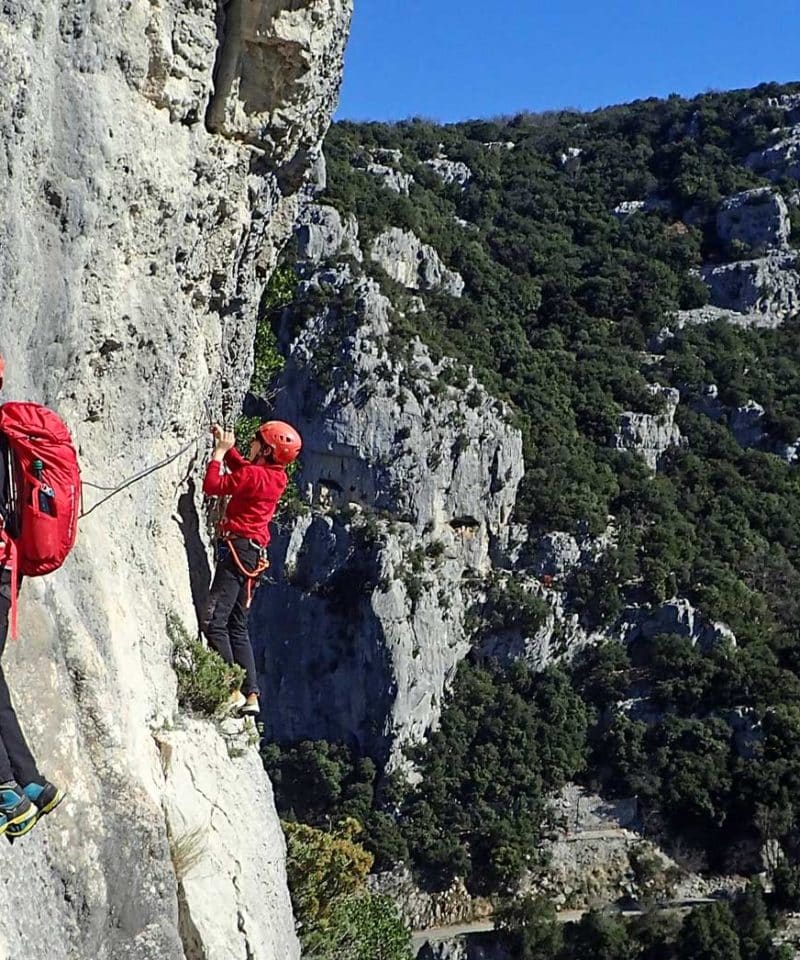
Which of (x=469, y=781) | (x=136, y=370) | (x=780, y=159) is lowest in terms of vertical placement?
(x=469, y=781)

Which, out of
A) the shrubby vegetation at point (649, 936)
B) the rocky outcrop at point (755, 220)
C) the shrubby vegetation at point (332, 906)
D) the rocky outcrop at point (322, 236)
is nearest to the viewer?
the shrubby vegetation at point (332, 906)

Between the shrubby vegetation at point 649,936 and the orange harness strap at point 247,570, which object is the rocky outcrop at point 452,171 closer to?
the shrubby vegetation at point 649,936

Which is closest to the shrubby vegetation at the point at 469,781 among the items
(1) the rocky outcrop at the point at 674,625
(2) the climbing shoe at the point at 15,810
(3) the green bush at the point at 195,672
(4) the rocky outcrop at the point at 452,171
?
(1) the rocky outcrop at the point at 674,625

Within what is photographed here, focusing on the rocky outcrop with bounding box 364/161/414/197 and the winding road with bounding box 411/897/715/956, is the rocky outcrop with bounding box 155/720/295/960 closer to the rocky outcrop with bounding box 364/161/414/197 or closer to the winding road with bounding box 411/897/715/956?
the winding road with bounding box 411/897/715/956

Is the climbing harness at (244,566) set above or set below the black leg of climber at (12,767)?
above

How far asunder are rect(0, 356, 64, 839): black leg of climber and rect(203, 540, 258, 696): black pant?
269 cm

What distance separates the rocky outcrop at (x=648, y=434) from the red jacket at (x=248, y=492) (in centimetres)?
Result: 4233

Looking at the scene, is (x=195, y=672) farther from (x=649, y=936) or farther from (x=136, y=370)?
(x=649, y=936)

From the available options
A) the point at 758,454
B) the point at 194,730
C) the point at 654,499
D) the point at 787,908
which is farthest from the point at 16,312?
the point at 758,454

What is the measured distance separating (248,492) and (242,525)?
0.21 m

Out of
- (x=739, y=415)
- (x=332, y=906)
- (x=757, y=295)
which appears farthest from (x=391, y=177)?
(x=332, y=906)

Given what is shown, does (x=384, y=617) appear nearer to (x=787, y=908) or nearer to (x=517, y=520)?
(x=517, y=520)

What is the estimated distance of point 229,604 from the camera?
637 cm

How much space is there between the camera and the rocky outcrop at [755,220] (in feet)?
198
